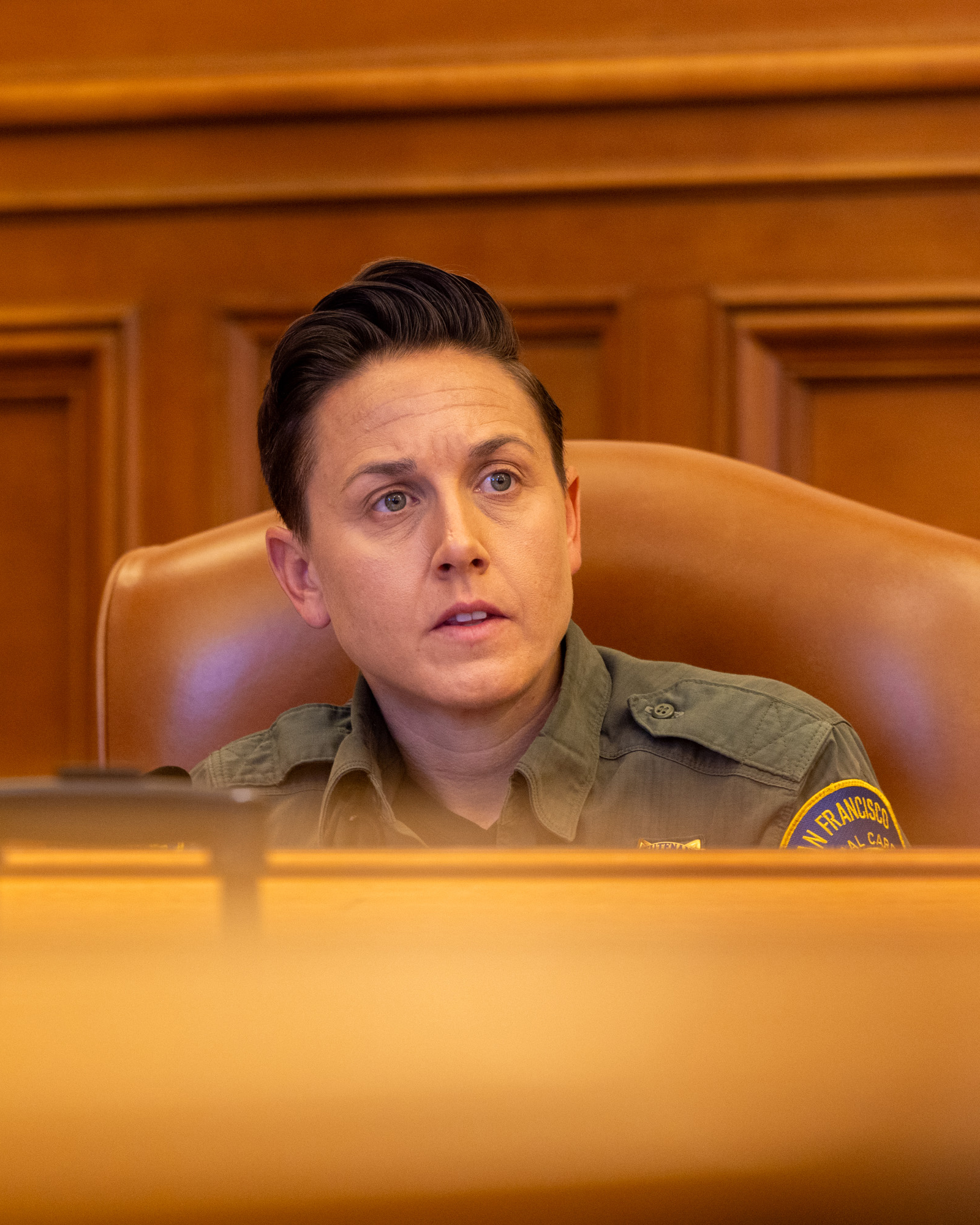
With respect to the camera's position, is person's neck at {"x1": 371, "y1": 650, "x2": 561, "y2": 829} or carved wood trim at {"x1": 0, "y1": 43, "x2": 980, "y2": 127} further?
carved wood trim at {"x1": 0, "y1": 43, "x2": 980, "y2": 127}

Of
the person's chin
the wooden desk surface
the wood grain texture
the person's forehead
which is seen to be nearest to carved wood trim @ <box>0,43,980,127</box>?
the wood grain texture

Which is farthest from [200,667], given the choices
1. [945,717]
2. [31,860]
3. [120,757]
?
[31,860]

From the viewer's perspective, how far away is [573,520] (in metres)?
0.92

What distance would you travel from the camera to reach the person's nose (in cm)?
79

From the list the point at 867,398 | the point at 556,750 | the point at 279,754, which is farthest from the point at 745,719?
the point at 867,398

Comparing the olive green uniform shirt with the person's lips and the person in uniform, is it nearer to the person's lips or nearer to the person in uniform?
the person in uniform

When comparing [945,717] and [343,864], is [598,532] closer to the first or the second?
[945,717]

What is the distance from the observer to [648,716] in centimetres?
89

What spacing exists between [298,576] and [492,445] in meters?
0.20

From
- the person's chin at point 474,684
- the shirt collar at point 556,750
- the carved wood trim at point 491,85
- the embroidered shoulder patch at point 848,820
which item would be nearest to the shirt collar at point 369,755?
the shirt collar at point 556,750

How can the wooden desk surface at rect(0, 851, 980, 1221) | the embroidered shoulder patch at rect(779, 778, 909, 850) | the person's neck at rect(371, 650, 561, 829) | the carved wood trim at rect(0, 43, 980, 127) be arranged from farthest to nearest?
the carved wood trim at rect(0, 43, 980, 127), the person's neck at rect(371, 650, 561, 829), the embroidered shoulder patch at rect(779, 778, 909, 850), the wooden desk surface at rect(0, 851, 980, 1221)

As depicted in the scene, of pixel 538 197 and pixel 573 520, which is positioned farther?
pixel 538 197

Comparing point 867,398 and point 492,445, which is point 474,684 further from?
point 867,398

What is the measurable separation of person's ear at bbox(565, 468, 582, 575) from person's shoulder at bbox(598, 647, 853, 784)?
0.26ft
